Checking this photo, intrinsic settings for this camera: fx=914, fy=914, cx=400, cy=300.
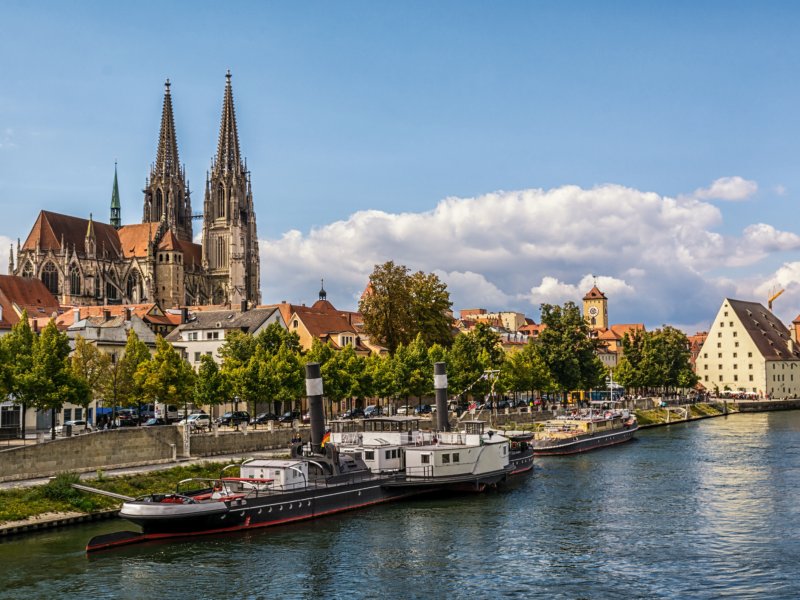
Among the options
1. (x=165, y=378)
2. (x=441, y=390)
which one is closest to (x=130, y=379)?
(x=165, y=378)

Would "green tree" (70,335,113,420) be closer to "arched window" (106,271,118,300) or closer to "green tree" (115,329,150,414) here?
Answer: "green tree" (115,329,150,414)

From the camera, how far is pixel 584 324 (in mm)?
123125

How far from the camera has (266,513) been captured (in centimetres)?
4600

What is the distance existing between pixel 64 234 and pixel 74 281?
11.2 m

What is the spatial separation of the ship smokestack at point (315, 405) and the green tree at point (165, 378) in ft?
73.7

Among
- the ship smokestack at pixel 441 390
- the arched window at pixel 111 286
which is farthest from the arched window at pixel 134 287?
the ship smokestack at pixel 441 390

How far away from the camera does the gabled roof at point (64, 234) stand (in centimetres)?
17575

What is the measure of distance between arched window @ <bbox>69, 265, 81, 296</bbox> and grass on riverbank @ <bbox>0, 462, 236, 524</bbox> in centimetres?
12853

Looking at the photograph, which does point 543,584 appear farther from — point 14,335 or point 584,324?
point 584,324

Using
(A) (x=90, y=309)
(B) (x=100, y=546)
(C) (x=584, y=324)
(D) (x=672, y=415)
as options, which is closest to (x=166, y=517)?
(B) (x=100, y=546)

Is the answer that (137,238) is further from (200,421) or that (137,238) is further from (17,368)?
(17,368)

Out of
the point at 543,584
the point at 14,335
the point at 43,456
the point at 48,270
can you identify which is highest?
the point at 48,270

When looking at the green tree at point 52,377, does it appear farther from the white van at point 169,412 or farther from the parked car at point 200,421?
the white van at point 169,412

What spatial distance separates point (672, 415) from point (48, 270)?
115831 millimetres
